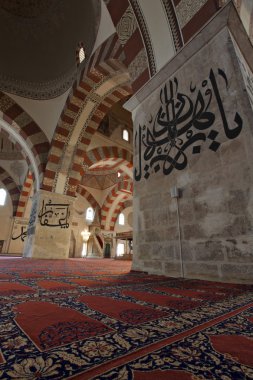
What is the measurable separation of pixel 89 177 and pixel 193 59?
445 inches

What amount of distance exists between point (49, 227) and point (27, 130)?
344 cm

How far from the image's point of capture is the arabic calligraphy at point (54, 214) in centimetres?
672

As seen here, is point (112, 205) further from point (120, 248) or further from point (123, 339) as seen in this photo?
point (123, 339)

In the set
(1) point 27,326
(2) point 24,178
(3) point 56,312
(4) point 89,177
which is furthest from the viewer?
(4) point 89,177

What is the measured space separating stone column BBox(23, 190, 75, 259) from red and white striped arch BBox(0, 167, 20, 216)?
5.27 m

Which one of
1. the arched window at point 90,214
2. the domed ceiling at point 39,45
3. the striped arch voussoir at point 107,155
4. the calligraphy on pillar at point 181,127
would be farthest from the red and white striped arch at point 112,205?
the calligraphy on pillar at point 181,127

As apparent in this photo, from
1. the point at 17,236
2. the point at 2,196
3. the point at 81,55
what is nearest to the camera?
the point at 81,55

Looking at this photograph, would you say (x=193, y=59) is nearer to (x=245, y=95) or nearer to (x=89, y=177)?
(x=245, y=95)

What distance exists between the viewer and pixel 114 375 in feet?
1.53

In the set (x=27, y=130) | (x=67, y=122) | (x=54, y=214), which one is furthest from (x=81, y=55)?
(x=54, y=214)

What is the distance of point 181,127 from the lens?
2.77 meters

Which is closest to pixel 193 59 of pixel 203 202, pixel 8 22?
pixel 203 202

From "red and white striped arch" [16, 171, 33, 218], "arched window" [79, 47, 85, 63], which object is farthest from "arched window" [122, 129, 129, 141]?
"red and white striped arch" [16, 171, 33, 218]

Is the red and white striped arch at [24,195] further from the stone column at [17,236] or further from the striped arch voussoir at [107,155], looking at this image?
the striped arch voussoir at [107,155]
